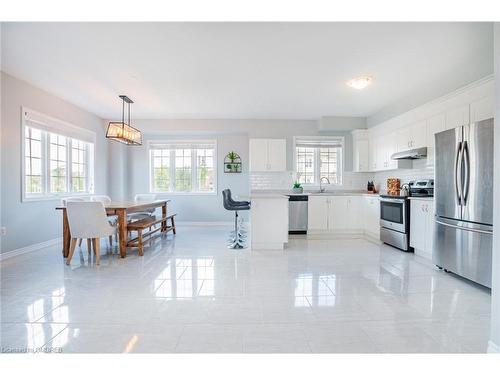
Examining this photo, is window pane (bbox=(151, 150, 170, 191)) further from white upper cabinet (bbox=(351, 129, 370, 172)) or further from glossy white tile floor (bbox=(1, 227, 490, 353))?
white upper cabinet (bbox=(351, 129, 370, 172))

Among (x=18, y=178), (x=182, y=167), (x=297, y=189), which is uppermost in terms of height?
(x=182, y=167)

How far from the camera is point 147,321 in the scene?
6.71ft

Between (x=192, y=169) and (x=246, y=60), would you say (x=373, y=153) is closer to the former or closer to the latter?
(x=246, y=60)

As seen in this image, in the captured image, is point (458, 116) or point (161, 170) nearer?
point (458, 116)

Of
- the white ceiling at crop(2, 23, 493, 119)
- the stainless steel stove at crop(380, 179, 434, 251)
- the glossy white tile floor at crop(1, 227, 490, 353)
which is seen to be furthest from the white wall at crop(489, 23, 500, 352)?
the stainless steel stove at crop(380, 179, 434, 251)

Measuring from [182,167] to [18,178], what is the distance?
3409 mm

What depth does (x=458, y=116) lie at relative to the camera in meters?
3.53

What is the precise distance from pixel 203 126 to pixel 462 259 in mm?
5180

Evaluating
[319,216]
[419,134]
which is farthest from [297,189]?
[419,134]

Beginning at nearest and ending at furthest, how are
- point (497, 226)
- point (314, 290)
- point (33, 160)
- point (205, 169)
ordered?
point (497, 226), point (314, 290), point (33, 160), point (205, 169)

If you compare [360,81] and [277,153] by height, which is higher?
[360,81]

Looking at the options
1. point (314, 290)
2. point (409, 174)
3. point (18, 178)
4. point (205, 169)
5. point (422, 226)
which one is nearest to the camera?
point (314, 290)

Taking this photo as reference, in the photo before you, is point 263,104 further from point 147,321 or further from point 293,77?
point 147,321
